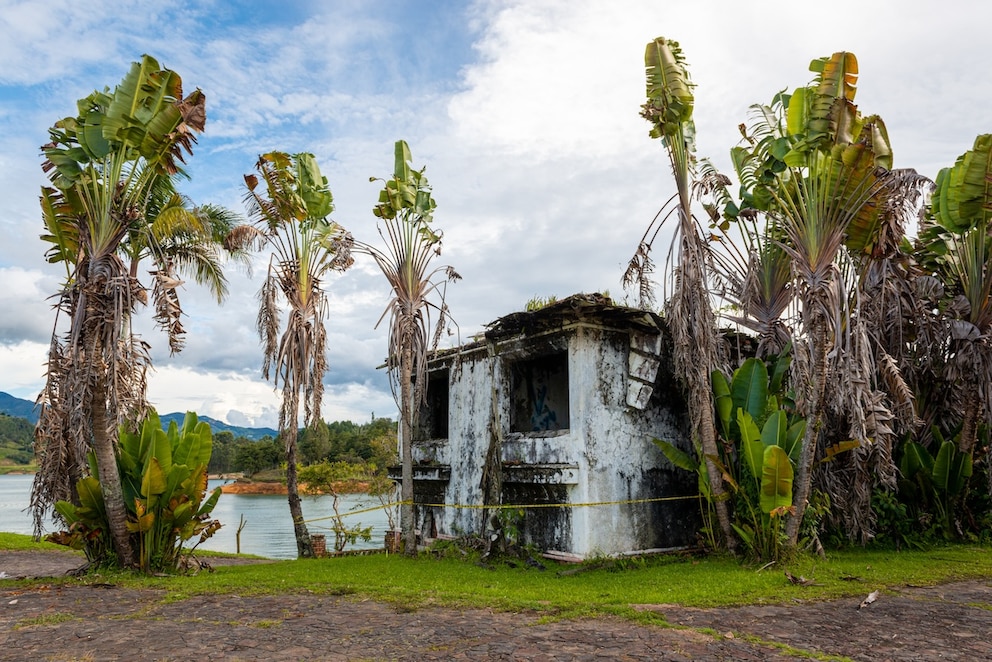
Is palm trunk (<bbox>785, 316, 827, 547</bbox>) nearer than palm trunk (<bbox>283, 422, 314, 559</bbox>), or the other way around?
palm trunk (<bbox>785, 316, 827, 547</bbox>)

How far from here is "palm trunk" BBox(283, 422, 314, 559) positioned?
13148 millimetres

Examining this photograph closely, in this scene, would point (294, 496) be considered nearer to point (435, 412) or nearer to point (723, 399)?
point (435, 412)

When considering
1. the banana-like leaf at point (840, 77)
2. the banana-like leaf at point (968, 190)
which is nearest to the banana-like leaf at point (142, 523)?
the banana-like leaf at point (840, 77)

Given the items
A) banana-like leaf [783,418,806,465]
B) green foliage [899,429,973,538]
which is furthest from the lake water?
green foliage [899,429,973,538]

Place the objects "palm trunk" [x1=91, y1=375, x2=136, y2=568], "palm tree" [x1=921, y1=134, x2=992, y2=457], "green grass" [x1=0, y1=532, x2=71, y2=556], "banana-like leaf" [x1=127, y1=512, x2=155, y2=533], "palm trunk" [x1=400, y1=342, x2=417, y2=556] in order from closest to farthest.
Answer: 1. "palm trunk" [x1=91, y1=375, x2=136, y2=568]
2. "banana-like leaf" [x1=127, y1=512, x2=155, y2=533]
3. "palm tree" [x1=921, y1=134, x2=992, y2=457]
4. "palm trunk" [x1=400, y1=342, x2=417, y2=556]
5. "green grass" [x1=0, y1=532, x2=71, y2=556]

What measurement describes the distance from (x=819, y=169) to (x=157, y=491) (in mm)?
9881

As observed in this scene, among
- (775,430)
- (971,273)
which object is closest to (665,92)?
(775,430)

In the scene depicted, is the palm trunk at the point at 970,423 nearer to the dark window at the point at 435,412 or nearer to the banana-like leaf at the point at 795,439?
the banana-like leaf at the point at 795,439

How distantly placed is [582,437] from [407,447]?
3.22 m

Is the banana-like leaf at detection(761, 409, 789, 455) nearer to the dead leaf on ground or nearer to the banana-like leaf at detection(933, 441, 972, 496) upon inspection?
the dead leaf on ground

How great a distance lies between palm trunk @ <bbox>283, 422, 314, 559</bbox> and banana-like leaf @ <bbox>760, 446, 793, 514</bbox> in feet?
26.1

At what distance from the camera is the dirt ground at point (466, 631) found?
18.5 feet

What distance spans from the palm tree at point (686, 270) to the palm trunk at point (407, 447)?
4.40m

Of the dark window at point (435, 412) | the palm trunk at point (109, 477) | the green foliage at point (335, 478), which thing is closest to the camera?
the palm trunk at point (109, 477)
